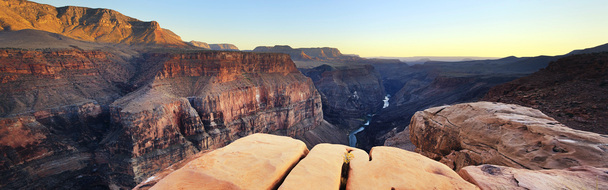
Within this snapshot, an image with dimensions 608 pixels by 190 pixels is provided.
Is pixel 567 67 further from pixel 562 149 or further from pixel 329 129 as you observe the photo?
pixel 329 129

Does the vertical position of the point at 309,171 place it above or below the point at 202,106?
above

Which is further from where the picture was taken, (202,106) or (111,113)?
(202,106)

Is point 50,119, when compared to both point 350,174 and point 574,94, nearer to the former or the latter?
point 350,174

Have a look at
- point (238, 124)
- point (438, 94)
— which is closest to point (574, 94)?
point (238, 124)

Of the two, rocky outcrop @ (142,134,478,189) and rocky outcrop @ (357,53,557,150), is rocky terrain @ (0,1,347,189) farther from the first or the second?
rocky outcrop @ (142,134,478,189)

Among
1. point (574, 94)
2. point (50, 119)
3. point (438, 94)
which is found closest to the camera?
point (574, 94)

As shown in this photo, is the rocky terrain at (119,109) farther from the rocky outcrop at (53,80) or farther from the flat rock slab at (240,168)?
the flat rock slab at (240,168)

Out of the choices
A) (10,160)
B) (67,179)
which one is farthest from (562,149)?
(10,160)
